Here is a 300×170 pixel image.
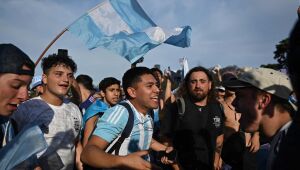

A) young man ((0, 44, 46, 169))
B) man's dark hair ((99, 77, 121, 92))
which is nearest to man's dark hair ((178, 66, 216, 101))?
man's dark hair ((99, 77, 121, 92))

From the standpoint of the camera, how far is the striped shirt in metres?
2.96

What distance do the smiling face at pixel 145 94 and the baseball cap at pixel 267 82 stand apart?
1.03 metres

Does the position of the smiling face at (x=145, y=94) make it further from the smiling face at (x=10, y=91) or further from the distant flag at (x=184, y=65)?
the distant flag at (x=184, y=65)

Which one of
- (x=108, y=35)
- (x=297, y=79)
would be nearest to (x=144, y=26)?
(x=108, y=35)

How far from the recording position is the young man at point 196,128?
4.53m

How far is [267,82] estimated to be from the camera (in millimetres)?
2586

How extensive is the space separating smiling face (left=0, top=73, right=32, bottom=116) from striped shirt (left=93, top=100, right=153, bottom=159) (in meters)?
0.86

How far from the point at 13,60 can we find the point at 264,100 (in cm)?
181

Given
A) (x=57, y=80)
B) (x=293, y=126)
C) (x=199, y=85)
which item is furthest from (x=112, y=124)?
(x=199, y=85)

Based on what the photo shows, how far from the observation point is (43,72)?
14.8 feet

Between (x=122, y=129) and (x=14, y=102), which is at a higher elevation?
(x=14, y=102)

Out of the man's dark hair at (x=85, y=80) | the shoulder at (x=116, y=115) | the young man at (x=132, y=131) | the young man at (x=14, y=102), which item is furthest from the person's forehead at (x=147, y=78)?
the man's dark hair at (x=85, y=80)

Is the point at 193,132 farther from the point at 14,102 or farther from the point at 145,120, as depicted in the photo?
the point at 14,102

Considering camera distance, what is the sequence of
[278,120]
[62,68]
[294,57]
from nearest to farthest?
[294,57], [278,120], [62,68]
